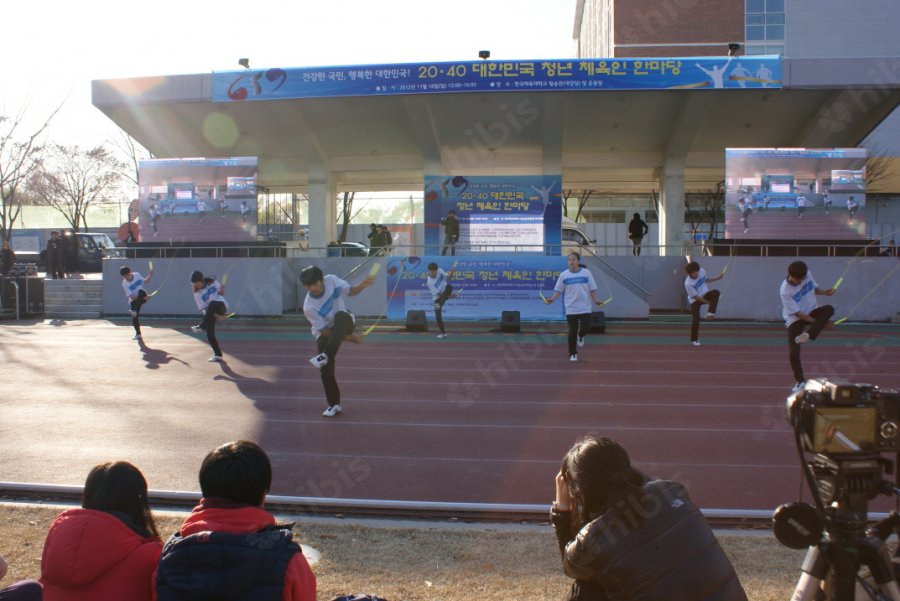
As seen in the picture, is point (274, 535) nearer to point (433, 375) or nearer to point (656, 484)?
point (656, 484)

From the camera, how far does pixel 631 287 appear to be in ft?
72.5

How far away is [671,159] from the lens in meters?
27.6

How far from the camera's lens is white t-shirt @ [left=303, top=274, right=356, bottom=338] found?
910 centimetres

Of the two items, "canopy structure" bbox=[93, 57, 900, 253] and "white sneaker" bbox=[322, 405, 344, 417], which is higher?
"canopy structure" bbox=[93, 57, 900, 253]

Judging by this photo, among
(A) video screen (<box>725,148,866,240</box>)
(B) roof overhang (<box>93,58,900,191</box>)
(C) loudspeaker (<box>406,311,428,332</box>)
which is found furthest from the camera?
(B) roof overhang (<box>93,58,900,191</box>)

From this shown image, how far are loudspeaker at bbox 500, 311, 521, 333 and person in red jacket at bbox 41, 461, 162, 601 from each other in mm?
16609

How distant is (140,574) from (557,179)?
79.8 feet

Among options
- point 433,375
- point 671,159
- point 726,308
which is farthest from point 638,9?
point 433,375

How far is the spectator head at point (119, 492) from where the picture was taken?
276 centimetres

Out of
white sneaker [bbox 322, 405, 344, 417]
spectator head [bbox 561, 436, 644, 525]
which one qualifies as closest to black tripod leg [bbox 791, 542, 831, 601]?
spectator head [bbox 561, 436, 644, 525]

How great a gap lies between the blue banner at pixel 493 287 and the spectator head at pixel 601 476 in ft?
60.8

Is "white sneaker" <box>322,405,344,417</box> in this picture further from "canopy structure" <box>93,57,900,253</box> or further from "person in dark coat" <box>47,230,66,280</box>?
"person in dark coat" <box>47,230,66,280</box>

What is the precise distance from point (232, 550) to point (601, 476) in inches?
49.7

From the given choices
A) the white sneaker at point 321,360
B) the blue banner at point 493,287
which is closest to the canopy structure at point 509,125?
the blue banner at point 493,287
